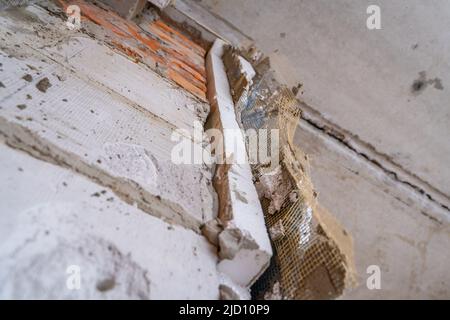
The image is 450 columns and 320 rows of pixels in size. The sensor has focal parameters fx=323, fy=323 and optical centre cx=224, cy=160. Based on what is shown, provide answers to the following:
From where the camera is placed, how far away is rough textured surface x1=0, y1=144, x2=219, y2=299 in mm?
808

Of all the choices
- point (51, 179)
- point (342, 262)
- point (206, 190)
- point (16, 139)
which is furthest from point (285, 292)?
point (16, 139)

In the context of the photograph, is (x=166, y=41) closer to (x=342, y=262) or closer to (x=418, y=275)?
(x=342, y=262)

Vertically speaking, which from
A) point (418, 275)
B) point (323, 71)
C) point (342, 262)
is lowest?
point (418, 275)

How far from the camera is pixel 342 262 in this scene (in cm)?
115

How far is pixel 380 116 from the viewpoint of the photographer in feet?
10.2

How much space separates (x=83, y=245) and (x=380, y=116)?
9.72ft

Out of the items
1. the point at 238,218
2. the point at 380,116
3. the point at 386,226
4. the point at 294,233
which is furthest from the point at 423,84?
the point at 238,218

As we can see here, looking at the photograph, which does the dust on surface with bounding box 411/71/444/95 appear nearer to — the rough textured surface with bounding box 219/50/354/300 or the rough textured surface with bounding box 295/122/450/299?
the rough textured surface with bounding box 295/122/450/299

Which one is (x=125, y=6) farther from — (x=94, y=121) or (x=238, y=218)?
(x=238, y=218)

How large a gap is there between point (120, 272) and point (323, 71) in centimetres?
286

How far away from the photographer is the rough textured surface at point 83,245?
0.81m

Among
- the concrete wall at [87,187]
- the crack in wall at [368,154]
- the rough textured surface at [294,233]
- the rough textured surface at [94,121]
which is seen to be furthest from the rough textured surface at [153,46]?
the crack in wall at [368,154]

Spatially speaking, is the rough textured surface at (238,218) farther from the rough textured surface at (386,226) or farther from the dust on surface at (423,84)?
the dust on surface at (423,84)

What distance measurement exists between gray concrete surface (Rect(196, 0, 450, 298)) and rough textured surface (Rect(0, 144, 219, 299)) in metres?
2.22
